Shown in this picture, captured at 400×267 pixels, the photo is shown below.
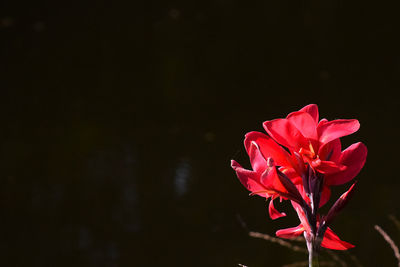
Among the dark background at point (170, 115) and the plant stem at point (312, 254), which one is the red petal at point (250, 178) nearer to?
the plant stem at point (312, 254)

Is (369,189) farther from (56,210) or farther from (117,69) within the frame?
(117,69)

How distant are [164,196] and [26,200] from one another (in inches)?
15.0

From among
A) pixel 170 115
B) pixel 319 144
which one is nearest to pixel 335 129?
pixel 319 144

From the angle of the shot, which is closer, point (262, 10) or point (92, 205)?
point (92, 205)

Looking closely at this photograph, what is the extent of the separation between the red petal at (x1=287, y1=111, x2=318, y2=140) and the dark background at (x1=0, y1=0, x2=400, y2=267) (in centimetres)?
87

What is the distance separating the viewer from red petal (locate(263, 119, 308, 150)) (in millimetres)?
343

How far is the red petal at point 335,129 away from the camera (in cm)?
34

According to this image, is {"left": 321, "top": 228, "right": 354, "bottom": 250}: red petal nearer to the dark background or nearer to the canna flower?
the canna flower

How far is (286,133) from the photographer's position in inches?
13.8

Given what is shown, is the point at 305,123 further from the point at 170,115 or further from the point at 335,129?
the point at 170,115

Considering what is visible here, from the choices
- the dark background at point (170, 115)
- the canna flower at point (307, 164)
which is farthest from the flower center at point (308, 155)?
the dark background at point (170, 115)

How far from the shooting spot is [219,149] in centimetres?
181

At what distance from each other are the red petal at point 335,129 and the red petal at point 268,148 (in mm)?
25

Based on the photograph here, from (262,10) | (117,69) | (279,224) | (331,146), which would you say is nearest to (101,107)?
(117,69)
